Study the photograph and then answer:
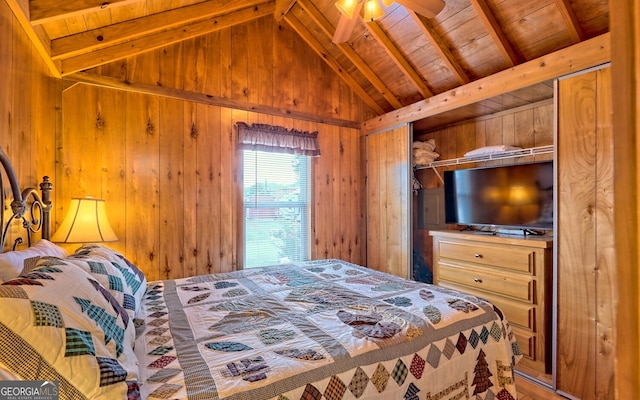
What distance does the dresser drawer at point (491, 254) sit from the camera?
2443mm

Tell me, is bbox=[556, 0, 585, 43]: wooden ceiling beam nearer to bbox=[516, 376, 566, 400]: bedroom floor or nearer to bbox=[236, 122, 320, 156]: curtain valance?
bbox=[236, 122, 320, 156]: curtain valance

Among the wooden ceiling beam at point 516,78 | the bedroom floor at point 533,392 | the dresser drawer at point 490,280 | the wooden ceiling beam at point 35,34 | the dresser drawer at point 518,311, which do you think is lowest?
the bedroom floor at point 533,392

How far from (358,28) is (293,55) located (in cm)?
83

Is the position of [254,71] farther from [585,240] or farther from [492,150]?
[585,240]

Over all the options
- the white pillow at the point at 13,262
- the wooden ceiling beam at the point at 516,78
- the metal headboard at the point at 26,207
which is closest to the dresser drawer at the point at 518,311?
the wooden ceiling beam at the point at 516,78

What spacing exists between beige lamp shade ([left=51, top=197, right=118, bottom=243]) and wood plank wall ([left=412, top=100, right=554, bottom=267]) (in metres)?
3.31

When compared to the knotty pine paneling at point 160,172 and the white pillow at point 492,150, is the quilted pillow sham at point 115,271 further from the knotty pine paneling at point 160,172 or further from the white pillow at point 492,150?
the white pillow at point 492,150

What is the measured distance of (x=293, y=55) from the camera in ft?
11.9

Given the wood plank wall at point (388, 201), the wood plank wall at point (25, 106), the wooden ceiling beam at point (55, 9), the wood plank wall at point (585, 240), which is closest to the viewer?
the wood plank wall at point (25, 106)

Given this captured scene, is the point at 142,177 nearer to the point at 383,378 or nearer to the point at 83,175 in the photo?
the point at 83,175

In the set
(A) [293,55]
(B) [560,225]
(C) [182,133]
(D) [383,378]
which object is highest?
(A) [293,55]

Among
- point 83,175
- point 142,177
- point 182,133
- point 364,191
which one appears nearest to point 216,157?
point 182,133

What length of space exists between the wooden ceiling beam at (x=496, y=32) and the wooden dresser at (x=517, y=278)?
153 centimetres

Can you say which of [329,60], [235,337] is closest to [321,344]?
[235,337]
